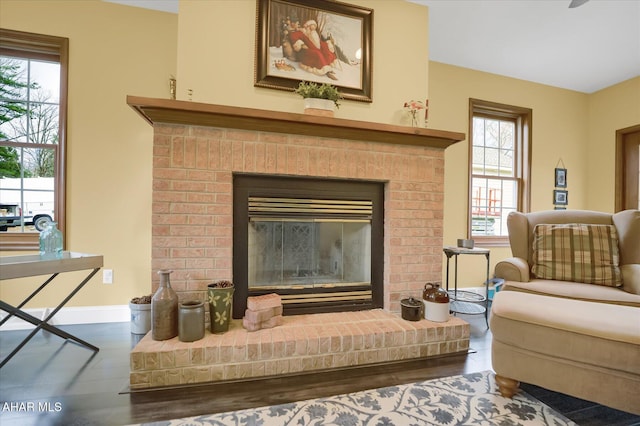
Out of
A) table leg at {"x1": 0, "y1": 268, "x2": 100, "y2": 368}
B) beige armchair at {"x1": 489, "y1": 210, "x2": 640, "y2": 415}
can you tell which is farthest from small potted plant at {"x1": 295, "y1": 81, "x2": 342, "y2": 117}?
table leg at {"x1": 0, "y1": 268, "x2": 100, "y2": 368}

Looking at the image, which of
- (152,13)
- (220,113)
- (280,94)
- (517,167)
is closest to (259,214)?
(220,113)

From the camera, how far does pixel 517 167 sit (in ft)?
12.1

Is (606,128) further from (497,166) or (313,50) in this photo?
(313,50)

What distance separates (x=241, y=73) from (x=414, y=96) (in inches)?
54.6

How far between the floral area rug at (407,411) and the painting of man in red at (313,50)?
2.13 metres

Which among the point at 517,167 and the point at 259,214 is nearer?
the point at 259,214

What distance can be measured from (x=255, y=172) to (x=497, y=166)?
10.5ft

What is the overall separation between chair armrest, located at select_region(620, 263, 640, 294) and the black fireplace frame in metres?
1.77

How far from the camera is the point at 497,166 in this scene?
3.61 meters

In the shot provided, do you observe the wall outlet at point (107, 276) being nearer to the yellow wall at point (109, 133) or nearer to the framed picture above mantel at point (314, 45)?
the yellow wall at point (109, 133)

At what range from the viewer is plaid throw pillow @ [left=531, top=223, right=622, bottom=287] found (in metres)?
2.15

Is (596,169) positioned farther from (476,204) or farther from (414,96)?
(414,96)

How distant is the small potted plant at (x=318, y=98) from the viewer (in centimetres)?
198

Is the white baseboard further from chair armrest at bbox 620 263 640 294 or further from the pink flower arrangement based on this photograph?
chair armrest at bbox 620 263 640 294
